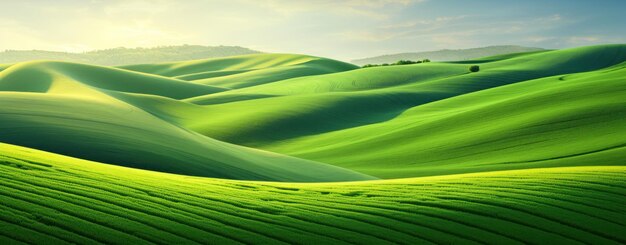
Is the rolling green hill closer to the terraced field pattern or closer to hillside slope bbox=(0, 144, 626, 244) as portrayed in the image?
the terraced field pattern

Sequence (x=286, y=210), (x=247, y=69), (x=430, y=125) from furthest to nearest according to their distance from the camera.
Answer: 1. (x=247, y=69)
2. (x=430, y=125)
3. (x=286, y=210)

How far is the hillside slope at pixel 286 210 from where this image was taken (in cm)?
861

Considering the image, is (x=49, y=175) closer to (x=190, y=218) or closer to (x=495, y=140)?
(x=190, y=218)

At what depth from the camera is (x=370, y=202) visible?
1150cm

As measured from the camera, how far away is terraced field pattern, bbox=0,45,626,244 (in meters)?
9.29

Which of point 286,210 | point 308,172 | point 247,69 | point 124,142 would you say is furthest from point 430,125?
point 247,69

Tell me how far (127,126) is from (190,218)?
16.3 m

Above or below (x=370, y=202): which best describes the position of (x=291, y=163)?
below

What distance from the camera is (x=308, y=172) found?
90.1 feet

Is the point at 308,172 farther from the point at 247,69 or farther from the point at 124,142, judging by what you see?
the point at 247,69

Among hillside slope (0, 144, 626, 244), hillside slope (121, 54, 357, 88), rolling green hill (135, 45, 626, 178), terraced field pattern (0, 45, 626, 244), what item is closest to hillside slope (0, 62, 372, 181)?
terraced field pattern (0, 45, 626, 244)

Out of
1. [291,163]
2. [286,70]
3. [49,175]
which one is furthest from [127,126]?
[286,70]

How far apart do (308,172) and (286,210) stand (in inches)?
666

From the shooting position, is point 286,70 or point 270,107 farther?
point 286,70
